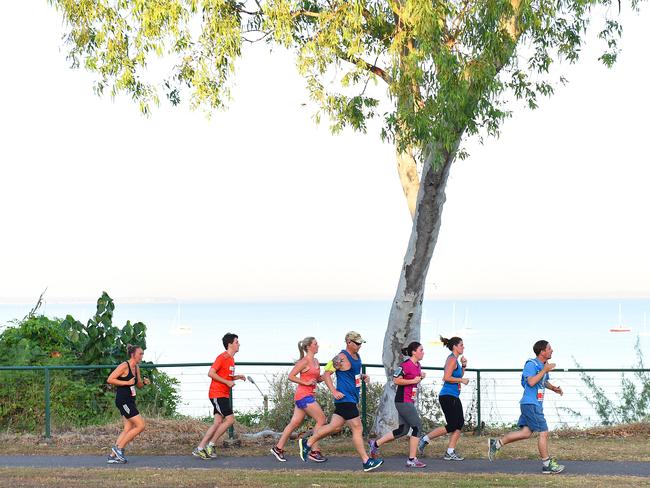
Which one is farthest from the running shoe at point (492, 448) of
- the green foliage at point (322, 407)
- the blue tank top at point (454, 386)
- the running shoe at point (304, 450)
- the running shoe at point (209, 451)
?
the running shoe at point (209, 451)

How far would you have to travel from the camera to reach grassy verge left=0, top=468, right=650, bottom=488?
1179 centimetres

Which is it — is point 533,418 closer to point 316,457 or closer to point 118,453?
point 316,457

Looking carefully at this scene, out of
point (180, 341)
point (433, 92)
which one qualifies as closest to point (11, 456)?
point (433, 92)

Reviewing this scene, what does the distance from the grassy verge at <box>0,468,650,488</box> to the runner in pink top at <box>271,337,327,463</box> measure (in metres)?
1.00

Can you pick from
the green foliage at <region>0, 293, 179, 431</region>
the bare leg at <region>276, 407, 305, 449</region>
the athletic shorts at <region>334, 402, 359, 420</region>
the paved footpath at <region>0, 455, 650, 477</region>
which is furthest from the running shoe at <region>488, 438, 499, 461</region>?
the green foliage at <region>0, 293, 179, 431</region>

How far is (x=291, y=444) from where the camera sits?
51.7ft

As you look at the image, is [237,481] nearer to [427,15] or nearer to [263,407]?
[263,407]

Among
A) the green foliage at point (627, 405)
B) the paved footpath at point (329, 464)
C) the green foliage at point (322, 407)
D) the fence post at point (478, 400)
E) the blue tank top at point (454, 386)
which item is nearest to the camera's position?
the paved footpath at point (329, 464)

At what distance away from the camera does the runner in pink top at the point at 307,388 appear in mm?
13406

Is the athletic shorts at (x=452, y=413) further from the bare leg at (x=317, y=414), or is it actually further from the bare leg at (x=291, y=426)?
the bare leg at (x=291, y=426)

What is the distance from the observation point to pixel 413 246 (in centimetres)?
1578

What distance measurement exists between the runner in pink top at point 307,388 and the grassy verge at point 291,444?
0.86 meters

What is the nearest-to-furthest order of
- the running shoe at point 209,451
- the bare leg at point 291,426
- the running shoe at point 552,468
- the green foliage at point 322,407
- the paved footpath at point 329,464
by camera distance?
the running shoe at point 552,468, the paved footpath at point 329,464, the bare leg at point 291,426, the running shoe at point 209,451, the green foliage at point 322,407

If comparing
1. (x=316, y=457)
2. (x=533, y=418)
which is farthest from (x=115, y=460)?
(x=533, y=418)
